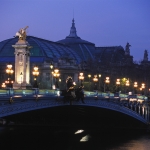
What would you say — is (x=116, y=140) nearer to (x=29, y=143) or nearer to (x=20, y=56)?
(x=29, y=143)

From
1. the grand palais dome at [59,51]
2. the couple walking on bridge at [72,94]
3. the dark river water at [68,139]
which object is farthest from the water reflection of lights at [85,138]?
the grand palais dome at [59,51]

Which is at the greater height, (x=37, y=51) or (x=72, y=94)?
(x=37, y=51)

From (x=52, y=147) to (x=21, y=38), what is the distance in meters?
14.6

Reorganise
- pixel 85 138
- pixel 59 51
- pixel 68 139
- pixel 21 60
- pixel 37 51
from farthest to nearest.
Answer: pixel 59 51 < pixel 37 51 < pixel 85 138 < pixel 68 139 < pixel 21 60

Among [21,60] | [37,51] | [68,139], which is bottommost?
[68,139]

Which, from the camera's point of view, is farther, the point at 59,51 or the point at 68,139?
the point at 59,51

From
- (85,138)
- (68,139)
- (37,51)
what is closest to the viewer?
(68,139)

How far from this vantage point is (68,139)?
6256 cm

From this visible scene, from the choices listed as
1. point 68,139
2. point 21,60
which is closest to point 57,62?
point 21,60

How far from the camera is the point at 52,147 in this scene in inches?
2142

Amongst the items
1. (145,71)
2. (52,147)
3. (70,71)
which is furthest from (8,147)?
(145,71)

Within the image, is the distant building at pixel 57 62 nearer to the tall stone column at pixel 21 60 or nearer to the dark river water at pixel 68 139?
the dark river water at pixel 68 139

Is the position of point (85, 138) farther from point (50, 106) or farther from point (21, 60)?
point (50, 106)

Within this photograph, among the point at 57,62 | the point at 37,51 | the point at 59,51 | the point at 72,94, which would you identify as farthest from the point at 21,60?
the point at 59,51
